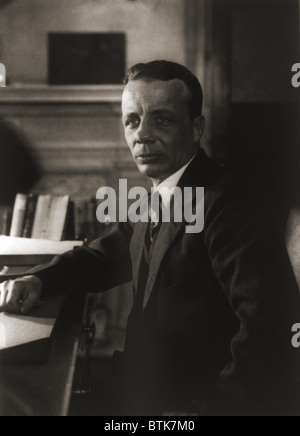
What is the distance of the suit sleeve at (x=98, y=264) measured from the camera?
115 cm

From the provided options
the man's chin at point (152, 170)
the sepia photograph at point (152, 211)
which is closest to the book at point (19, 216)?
the sepia photograph at point (152, 211)

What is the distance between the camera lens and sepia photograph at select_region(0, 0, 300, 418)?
2.84ft

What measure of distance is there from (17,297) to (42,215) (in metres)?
0.44

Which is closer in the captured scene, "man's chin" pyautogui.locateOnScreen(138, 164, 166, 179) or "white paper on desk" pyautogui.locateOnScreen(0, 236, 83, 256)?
"man's chin" pyautogui.locateOnScreen(138, 164, 166, 179)

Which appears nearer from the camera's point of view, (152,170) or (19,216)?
(152,170)

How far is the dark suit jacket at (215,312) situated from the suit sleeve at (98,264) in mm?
27

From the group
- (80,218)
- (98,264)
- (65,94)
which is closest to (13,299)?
(98,264)

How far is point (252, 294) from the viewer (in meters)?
0.84

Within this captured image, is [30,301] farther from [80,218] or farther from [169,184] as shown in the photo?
[80,218]

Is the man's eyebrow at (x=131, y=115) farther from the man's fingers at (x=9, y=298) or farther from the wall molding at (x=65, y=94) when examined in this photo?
the wall molding at (x=65, y=94)

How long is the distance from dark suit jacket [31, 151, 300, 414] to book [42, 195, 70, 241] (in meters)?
0.28

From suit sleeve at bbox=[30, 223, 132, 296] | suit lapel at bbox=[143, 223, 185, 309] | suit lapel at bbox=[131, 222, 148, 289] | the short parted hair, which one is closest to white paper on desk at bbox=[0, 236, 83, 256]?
suit sleeve at bbox=[30, 223, 132, 296]

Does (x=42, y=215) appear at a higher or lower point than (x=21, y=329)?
higher

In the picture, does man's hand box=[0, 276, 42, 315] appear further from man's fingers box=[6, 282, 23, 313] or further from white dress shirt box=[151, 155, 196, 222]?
white dress shirt box=[151, 155, 196, 222]
